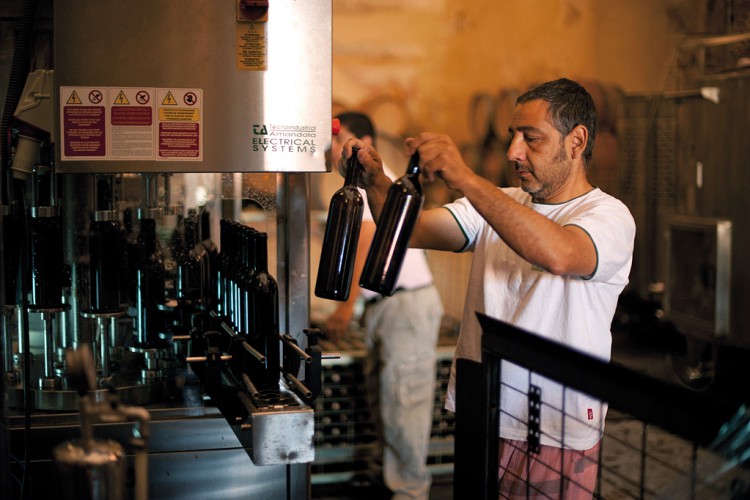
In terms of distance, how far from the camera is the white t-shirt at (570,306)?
6.20 feet

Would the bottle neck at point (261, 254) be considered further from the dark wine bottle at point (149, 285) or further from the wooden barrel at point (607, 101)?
the wooden barrel at point (607, 101)

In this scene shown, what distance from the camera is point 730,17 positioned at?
6094 mm

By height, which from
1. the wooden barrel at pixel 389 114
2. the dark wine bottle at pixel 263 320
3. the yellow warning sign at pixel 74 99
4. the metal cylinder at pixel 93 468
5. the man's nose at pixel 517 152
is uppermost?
the wooden barrel at pixel 389 114

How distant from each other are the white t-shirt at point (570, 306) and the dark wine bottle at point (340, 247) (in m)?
0.51

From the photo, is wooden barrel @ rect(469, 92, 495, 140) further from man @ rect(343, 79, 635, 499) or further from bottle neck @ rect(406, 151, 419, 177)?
bottle neck @ rect(406, 151, 419, 177)

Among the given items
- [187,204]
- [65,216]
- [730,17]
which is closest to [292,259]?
[187,204]

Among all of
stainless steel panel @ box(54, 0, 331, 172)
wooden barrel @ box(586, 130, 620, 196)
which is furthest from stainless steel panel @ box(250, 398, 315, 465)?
wooden barrel @ box(586, 130, 620, 196)

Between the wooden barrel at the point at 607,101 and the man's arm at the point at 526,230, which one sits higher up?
the wooden barrel at the point at 607,101

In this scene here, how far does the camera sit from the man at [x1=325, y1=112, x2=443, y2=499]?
12.2 feet

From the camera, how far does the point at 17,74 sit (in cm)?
198

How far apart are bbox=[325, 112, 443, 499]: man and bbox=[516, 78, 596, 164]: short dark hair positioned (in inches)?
66.0

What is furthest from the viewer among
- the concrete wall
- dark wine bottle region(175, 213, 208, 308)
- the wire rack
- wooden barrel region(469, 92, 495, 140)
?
wooden barrel region(469, 92, 495, 140)

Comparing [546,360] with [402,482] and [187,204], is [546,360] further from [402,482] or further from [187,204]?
[402,482]

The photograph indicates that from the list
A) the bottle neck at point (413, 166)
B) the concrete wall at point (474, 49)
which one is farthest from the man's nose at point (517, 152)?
the concrete wall at point (474, 49)
